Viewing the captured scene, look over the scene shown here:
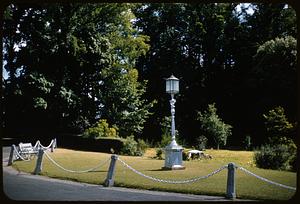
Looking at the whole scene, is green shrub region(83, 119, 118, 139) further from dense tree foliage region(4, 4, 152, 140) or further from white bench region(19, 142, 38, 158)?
white bench region(19, 142, 38, 158)

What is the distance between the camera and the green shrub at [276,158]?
1412 centimetres

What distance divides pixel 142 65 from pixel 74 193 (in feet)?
89.6

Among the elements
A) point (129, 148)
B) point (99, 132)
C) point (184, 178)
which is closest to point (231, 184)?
point (184, 178)

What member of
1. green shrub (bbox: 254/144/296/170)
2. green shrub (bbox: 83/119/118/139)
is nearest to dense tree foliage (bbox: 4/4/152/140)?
green shrub (bbox: 83/119/118/139)

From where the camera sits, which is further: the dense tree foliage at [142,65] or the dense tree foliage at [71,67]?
the dense tree foliage at [142,65]

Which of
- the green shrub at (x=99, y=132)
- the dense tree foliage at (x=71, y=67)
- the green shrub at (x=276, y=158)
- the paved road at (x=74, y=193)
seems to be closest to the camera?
the paved road at (x=74, y=193)

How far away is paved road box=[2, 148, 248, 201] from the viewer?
848 cm

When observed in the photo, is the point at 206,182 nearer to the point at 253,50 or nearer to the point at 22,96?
the point at 22,96

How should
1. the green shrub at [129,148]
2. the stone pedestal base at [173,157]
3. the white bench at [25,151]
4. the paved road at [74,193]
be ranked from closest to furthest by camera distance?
1. the paved road at [74,193]
2. the stone pedestal base at [173,157]
3. the white bench at [25,151]
4. the green shrub at [129,148]

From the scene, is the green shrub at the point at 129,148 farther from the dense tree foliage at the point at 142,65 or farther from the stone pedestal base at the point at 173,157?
the dense tree foliage at the point at 142,65

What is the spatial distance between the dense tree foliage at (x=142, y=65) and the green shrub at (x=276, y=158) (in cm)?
1426

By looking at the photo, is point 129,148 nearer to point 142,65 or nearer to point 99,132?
point 99,132

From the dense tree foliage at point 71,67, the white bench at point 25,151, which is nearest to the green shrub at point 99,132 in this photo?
the dense tree foliage at point 71,67

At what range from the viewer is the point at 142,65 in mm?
35938
